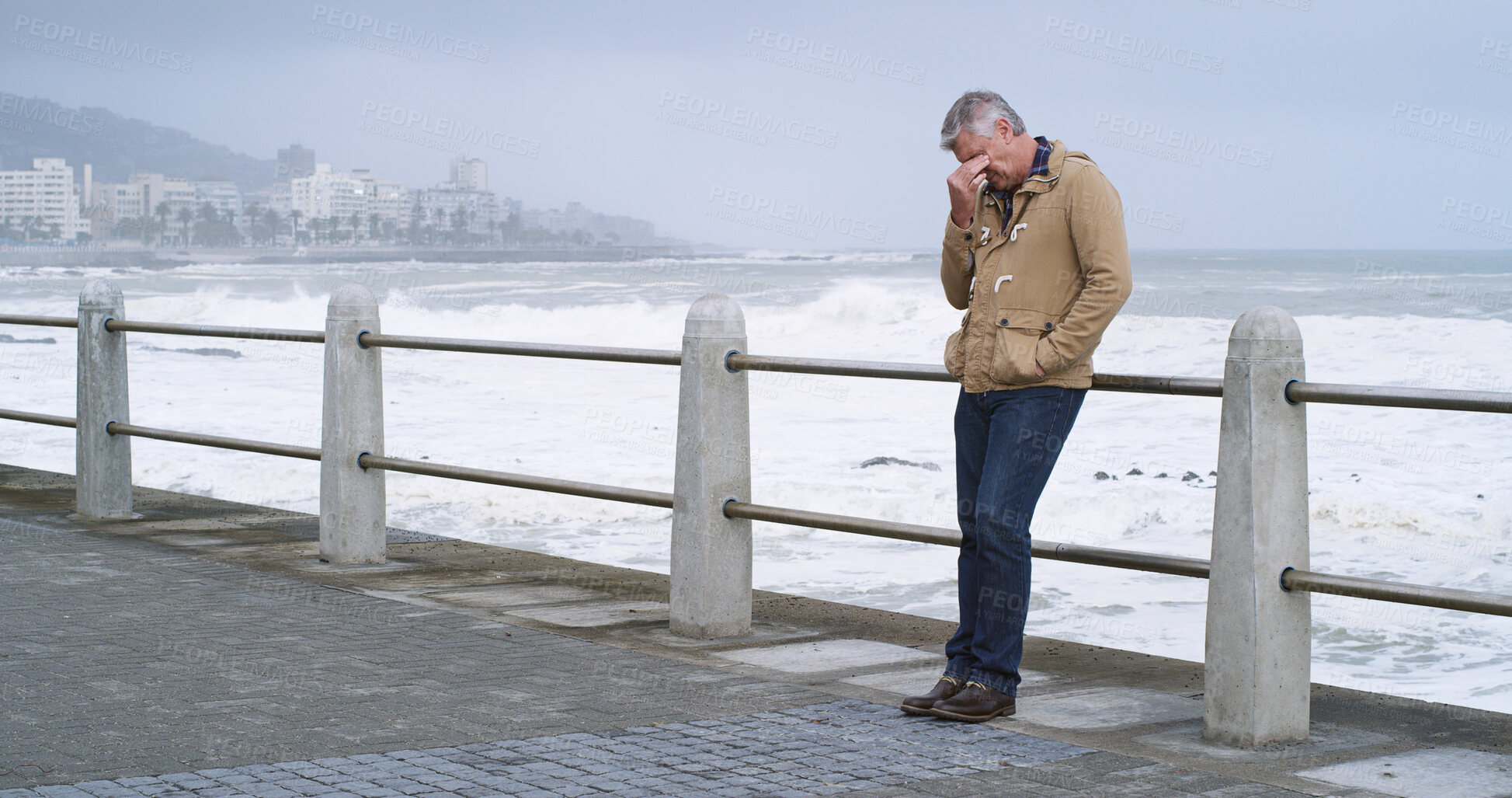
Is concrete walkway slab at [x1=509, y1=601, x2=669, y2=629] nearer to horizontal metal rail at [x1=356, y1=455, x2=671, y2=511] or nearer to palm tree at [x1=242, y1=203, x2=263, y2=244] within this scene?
horizontal metal rail at [x1=356, y1=455, x2=671, y2=511]

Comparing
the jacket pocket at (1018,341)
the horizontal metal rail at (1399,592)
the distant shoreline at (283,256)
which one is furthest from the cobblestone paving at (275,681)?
the distant shoreline at (283,256)

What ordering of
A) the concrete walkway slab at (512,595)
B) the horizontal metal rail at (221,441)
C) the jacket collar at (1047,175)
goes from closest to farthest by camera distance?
the jacket collar at (1047,175) → the concrete walkway slab at (512,595) → the horizontal metal rail at (221,441)

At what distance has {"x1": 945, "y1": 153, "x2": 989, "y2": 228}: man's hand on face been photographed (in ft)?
12.9

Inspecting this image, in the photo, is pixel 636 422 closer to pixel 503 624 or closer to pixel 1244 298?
pixel 503 624

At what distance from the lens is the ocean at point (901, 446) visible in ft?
34.8

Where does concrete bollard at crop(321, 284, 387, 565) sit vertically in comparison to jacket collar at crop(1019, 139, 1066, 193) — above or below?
below

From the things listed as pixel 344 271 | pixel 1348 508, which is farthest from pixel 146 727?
pixel 344 271

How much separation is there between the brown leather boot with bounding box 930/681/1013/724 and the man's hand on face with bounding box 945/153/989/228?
132 cm

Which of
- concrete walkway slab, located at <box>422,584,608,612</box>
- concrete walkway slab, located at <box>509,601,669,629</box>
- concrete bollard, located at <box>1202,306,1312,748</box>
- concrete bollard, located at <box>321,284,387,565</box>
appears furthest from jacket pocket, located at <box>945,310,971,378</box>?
concrete bollard, located at <box>321,284,387,565</box>

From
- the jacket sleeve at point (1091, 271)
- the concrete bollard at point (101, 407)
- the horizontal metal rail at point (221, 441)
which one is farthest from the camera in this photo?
the concrete bollard at point (101, 407)

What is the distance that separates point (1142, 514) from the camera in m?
15.6

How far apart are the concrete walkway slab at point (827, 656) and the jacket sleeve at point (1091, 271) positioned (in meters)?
1.40

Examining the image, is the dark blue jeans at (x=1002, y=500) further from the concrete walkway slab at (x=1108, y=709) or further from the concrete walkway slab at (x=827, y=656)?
the concrete walkway slab at (x=827, y=656)

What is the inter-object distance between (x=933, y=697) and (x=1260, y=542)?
38.7 inches
